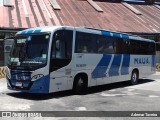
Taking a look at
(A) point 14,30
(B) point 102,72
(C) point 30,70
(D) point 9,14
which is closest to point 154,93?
(B) point 102,72

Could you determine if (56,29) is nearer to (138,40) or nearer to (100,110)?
(100,110)

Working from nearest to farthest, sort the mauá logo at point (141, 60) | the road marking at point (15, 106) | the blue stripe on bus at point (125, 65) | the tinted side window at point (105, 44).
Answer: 1. the road marking at point (15, 106)
2. the tinted side window at point (105, 44)
3. the blue stripe on bus at point (125, 65)
4. the mauá logo at point (141, 60)

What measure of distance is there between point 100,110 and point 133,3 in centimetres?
3706

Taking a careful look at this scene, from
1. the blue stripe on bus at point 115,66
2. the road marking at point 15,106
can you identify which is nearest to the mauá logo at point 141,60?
the blue stripe on bus at point 115,66

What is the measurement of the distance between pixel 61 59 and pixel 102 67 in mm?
3166

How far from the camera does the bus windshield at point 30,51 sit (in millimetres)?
12172

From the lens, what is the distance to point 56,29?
12.5 m

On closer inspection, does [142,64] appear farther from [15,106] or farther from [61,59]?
[15,106]

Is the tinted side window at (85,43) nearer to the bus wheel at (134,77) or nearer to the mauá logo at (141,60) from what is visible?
the bus wheel at (134,77)

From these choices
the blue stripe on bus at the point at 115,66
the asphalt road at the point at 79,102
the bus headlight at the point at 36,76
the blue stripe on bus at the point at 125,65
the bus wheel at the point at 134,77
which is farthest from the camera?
the bus wheel at the point at 134,77

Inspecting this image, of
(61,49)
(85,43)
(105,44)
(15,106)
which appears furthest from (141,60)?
(15,106)

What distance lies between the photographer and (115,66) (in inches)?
642

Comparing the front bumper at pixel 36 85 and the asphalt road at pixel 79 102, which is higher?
the front bumper at pixel 36 85

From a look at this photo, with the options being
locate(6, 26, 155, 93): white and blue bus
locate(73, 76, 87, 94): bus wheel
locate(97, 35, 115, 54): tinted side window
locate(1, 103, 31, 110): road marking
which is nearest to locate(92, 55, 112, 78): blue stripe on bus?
locate(6, 26, 155, 93): white and blue bus
